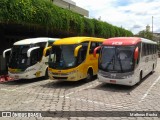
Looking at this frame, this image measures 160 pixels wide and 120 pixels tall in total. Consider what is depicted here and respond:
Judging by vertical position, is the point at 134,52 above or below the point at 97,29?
below

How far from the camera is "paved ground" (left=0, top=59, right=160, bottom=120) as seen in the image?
31.0 ft

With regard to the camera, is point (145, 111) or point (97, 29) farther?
point (97, 29)

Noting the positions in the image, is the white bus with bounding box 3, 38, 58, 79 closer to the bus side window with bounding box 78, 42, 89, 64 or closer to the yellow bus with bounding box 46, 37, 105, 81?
the yellow bus with bounding box 46, 37, 105, 81

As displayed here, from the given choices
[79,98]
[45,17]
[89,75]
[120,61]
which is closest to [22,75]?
[89,75]

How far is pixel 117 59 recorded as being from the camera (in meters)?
13.0

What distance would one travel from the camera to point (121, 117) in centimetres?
825

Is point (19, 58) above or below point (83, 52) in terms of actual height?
below

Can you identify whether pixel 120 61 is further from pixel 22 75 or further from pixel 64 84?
pixel 22 75

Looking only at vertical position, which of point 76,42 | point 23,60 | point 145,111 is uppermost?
point 76,42

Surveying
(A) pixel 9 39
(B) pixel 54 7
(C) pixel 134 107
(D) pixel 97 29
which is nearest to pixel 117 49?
(C) pixel 134 107

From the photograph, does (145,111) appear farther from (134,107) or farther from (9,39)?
(9,39)

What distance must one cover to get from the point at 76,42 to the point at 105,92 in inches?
137

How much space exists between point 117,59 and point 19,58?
20.0ft

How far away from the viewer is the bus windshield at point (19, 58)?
15391mm
